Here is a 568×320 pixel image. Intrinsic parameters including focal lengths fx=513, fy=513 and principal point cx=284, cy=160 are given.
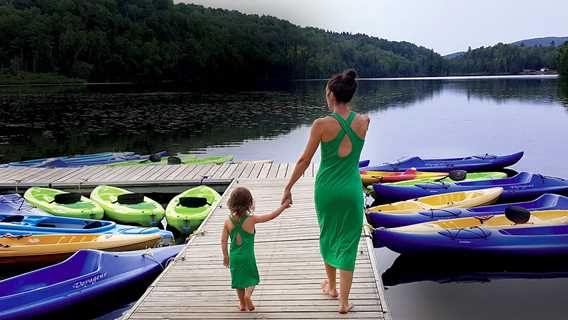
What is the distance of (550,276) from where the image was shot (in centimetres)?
863

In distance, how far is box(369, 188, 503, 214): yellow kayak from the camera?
1010 cm

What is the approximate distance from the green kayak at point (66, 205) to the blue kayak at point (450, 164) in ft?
25.5

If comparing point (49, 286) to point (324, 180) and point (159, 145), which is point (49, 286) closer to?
point (324, 180)

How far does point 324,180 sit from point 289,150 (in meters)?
20.7

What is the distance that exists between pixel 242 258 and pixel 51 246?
482cm

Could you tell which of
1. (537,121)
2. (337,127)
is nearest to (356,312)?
(337,127)

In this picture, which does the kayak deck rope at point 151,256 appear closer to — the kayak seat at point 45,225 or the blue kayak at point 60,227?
the blue kayak at point 60,227

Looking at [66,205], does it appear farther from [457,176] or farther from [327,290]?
[457,176]

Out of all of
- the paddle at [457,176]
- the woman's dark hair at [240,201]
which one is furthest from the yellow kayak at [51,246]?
the paddle at [457,176]

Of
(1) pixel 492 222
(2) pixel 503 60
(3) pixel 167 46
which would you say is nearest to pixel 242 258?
(1) pixel 492 222

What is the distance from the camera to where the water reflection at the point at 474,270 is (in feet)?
28.4

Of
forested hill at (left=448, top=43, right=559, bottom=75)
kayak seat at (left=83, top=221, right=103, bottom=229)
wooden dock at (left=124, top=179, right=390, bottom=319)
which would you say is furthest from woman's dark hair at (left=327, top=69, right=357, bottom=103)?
forested hill at (left=448, top=43, right=559, bottom=75)

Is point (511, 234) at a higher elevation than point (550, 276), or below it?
higher

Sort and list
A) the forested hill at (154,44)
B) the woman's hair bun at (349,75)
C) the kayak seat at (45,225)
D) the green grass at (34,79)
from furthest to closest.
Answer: the forested hill at (154,44) < the green grass at (34,79) < the kayak seat at (45,225) < the woman's hair bun at (349,75)
